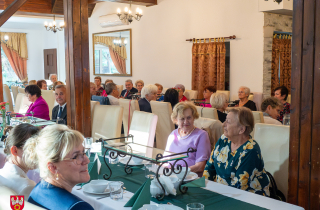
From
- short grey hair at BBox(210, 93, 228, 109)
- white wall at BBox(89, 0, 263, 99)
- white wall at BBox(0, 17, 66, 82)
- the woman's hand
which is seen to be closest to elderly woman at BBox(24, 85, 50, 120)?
short grey hair at BBox(210, 93, 228, 109)

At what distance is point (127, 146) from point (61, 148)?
2.68ft

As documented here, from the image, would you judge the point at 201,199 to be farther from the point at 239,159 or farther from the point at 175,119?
the point at 175,119

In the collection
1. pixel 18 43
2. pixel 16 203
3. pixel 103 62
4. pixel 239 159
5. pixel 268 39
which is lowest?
pixel 239 159

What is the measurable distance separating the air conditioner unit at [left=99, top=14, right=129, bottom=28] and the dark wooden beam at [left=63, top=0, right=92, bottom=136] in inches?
213

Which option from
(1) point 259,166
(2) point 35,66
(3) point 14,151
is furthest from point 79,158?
(2) point 35,66

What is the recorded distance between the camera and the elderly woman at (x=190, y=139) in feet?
9.12

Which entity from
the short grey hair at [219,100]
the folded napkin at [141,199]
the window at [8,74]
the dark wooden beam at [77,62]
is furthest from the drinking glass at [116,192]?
the window at [8,74]

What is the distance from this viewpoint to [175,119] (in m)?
3.01

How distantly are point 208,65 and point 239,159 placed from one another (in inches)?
219

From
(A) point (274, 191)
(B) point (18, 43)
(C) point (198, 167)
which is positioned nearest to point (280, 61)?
(C) point (198, 167)

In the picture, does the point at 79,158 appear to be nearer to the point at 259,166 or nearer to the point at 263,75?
the point at 259,166

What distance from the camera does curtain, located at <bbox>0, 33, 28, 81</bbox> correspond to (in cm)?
1348

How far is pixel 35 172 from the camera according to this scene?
7.89 feet

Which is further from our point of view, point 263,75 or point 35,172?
point 263,75
